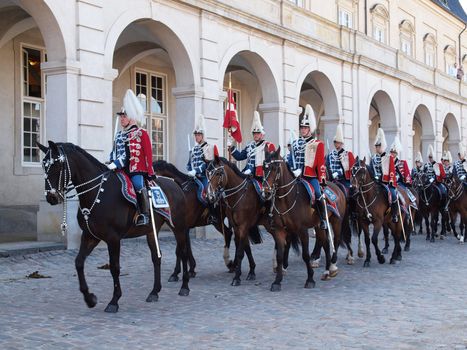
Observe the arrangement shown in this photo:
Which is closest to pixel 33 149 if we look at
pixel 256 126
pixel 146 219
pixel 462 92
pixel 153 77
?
pixel 153 77

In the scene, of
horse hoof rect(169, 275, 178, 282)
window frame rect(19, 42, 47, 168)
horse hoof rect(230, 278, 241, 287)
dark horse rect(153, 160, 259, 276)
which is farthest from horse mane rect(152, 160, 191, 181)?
window frame rect(19, 42, 47, 168)

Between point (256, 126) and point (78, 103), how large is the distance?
175 inches

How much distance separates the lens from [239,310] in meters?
8.00

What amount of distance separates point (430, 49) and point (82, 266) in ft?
93.4

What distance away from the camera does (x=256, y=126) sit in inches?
439

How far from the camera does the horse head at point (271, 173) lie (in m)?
9.46

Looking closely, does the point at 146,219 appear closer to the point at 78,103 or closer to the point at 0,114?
the point at 78,103

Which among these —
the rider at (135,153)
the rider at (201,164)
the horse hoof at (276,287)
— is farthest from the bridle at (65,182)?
the rider at (201,164)

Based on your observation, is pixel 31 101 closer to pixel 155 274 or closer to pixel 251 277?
pixel 251 277

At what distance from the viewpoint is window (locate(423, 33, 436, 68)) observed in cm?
3188

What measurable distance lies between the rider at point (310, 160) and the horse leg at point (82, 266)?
→ 141 inches

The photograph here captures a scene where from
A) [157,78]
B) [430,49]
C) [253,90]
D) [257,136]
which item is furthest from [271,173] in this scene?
[430,49]

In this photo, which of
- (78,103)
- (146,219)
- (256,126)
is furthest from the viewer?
(78,103)

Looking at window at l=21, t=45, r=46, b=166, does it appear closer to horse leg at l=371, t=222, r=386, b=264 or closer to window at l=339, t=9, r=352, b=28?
horse leg at l=371, t=222, r=386, b=264
